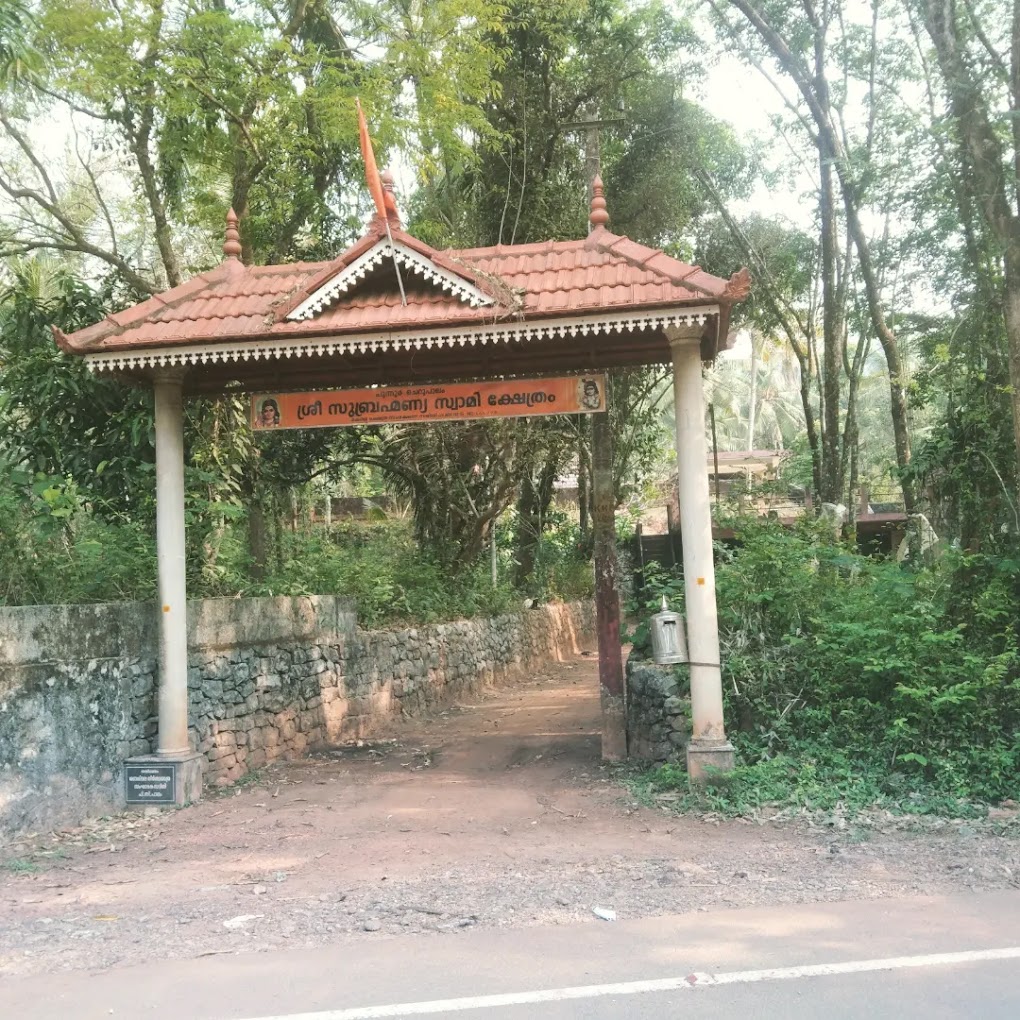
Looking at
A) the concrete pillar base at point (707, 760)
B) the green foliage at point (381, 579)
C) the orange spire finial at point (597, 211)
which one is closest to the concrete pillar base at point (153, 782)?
the green foliage at point (381, 579)

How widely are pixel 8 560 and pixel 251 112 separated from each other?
22.3 feet

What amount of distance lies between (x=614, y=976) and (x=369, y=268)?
236 inches

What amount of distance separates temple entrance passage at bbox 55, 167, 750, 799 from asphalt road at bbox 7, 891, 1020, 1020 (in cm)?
310

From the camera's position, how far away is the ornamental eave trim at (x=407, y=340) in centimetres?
784

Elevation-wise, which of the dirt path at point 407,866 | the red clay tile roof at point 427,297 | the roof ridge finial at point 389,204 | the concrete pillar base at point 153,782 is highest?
the roof ridge finial at point 389,204

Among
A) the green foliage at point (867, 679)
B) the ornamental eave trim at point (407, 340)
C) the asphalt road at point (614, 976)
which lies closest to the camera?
the asphalt road at point (614, 976)

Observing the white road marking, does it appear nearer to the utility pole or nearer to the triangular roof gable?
the utility pole

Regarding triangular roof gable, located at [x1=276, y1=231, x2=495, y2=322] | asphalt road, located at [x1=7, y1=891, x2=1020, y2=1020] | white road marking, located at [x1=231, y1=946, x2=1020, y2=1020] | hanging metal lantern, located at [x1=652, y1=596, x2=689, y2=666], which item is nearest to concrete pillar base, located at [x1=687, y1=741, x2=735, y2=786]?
hanging metal lantern, located at [x1=652, y1=596, x2=689, y2=666]

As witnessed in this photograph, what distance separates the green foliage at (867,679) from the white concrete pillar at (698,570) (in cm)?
36

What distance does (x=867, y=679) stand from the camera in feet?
27.3

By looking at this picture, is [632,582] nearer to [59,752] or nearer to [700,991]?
[59,752]

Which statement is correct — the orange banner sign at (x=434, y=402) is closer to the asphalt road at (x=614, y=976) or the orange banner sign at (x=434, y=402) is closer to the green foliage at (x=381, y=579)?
the green foliage at (x=381, y=579)

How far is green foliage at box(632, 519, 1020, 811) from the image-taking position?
758cm

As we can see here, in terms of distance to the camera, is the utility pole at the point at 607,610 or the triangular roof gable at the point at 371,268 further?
the utility pole at the point at 607,610
